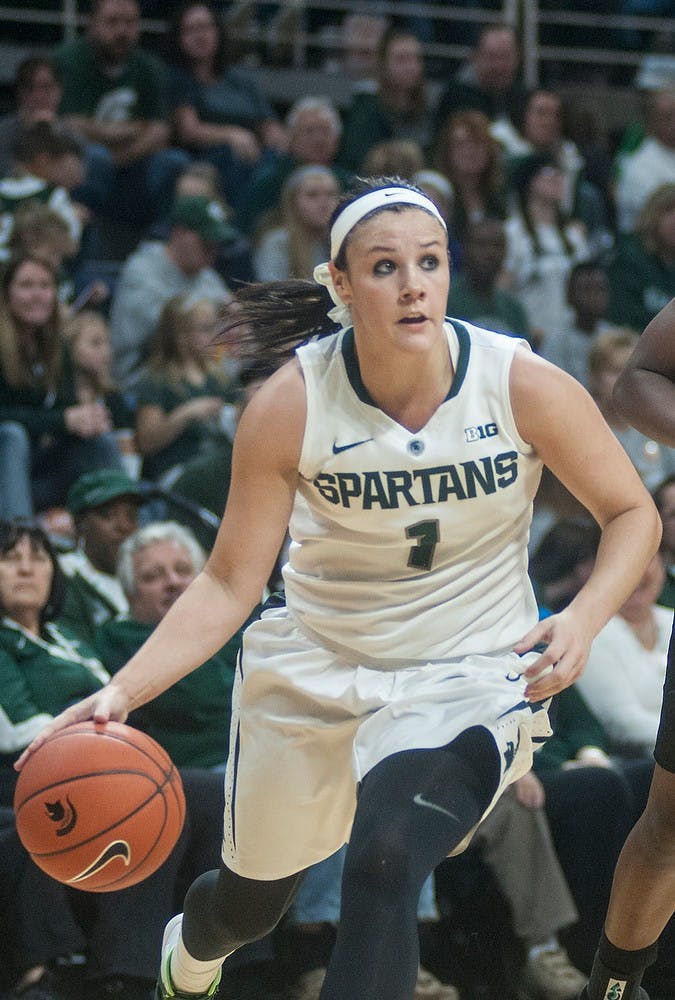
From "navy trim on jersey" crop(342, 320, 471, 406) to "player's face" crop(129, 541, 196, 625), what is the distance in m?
2.26

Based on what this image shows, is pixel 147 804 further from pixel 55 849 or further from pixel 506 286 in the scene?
pixel 506 286

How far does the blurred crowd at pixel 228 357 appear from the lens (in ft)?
16.3

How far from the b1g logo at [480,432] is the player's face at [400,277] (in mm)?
210

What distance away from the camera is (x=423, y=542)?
3342 millimetres

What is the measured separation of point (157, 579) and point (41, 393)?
175cm

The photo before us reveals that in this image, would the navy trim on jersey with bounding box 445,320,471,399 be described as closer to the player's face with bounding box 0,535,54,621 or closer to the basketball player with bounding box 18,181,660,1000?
the basketball player with bounding box 18,181,660,1000

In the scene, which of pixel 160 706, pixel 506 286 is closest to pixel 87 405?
pixel 160 706

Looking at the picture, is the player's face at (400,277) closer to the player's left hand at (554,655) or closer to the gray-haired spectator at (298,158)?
the player's left hand at (554,655)

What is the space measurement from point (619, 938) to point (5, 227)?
534 cm

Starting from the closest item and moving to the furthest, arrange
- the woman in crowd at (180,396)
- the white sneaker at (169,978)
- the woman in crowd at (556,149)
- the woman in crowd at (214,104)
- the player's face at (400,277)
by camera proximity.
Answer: the player's face at (400,277), the white sneaker at (169,978), the woman in crowd at (180,396), the woman in crowd at (214,104), the woman in crowd at (556,149)

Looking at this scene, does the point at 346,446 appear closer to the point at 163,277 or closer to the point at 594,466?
the point at 594,466

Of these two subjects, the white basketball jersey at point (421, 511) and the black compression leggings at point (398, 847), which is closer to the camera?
the black compression leggings at point (398, 847)

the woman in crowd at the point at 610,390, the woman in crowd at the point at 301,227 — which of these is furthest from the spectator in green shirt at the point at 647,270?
the woman in crowd at the point at 301,227

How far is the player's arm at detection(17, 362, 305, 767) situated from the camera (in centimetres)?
334
